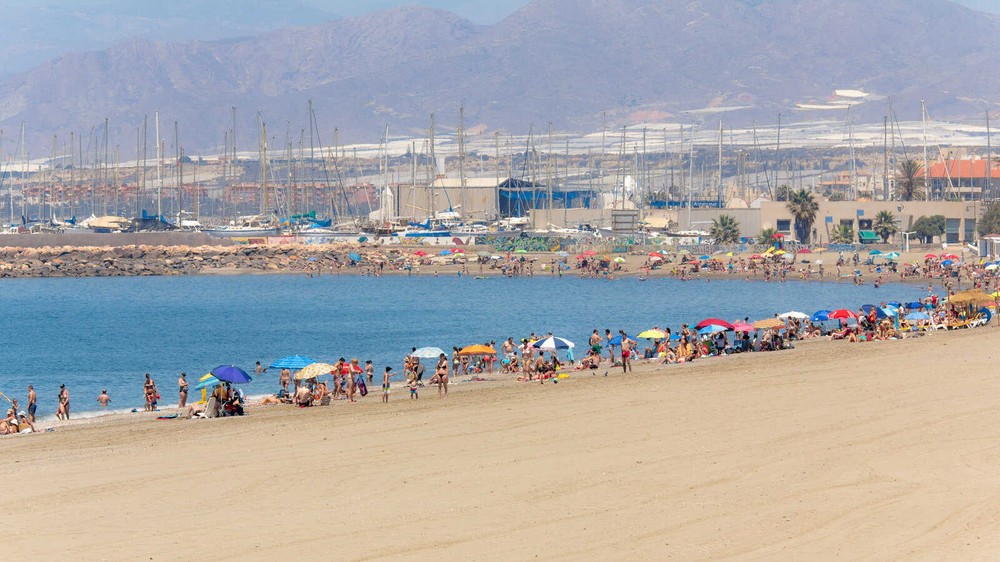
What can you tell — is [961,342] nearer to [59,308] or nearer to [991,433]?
[991,433]

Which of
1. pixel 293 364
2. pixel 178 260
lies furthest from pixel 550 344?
pixel 178 260

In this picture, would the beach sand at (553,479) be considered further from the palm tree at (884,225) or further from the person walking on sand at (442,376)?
the palm tree at (884,225)

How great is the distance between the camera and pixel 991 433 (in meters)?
19.5

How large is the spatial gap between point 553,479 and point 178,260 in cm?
8538

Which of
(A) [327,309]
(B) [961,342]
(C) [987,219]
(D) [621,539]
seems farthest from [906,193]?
(D) [621,539]

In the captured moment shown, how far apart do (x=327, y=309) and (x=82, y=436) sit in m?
42.3

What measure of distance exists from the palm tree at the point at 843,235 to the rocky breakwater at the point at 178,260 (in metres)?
30.3

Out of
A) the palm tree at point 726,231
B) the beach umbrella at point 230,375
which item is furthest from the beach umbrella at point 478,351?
the palm tree at point 726,231

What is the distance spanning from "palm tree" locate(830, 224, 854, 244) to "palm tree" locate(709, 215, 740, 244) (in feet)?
21.8

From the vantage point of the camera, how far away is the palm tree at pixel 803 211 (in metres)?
96.4

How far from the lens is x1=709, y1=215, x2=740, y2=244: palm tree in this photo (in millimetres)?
95750

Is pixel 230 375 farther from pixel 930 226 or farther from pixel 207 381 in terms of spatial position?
pixel 930 226

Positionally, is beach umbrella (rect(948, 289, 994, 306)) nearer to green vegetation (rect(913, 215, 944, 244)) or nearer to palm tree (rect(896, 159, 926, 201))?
green vegetation (rect(913, 215, 944, 244))

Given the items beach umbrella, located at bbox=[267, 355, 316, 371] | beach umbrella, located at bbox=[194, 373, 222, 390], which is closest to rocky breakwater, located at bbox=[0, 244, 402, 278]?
beach umbrella, located at bbox=[194, 373, 222, 390]
